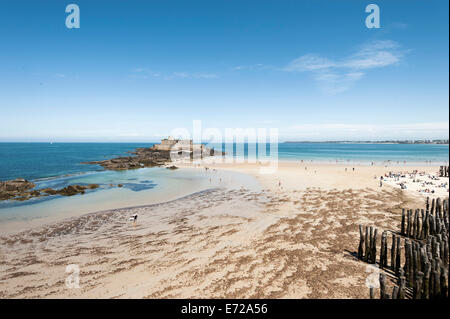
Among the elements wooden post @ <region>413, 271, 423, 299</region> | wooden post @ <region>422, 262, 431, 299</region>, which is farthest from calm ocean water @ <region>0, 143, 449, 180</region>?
wooden post @ <region>422, 262, 431, 299</region>

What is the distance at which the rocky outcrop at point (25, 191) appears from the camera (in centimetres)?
2995

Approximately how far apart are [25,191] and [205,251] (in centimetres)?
3387

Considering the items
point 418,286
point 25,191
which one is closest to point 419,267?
point 418,286

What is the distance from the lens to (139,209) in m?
24.4

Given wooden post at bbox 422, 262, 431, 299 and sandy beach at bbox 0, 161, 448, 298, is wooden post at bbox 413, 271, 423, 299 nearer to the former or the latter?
wooden post at bbox 422, 262, 431, 299

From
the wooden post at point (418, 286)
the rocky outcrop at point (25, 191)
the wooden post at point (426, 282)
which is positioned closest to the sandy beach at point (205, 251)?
the wooden post at point (418, 286)

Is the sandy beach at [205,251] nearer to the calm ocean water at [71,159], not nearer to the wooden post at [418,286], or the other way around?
the wooden post at [418,286]

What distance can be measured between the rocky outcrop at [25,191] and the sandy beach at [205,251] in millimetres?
13361

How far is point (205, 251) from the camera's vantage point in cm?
1436

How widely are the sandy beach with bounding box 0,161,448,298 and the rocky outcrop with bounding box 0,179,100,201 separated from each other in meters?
13.4

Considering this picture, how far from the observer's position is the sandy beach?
1062cm
